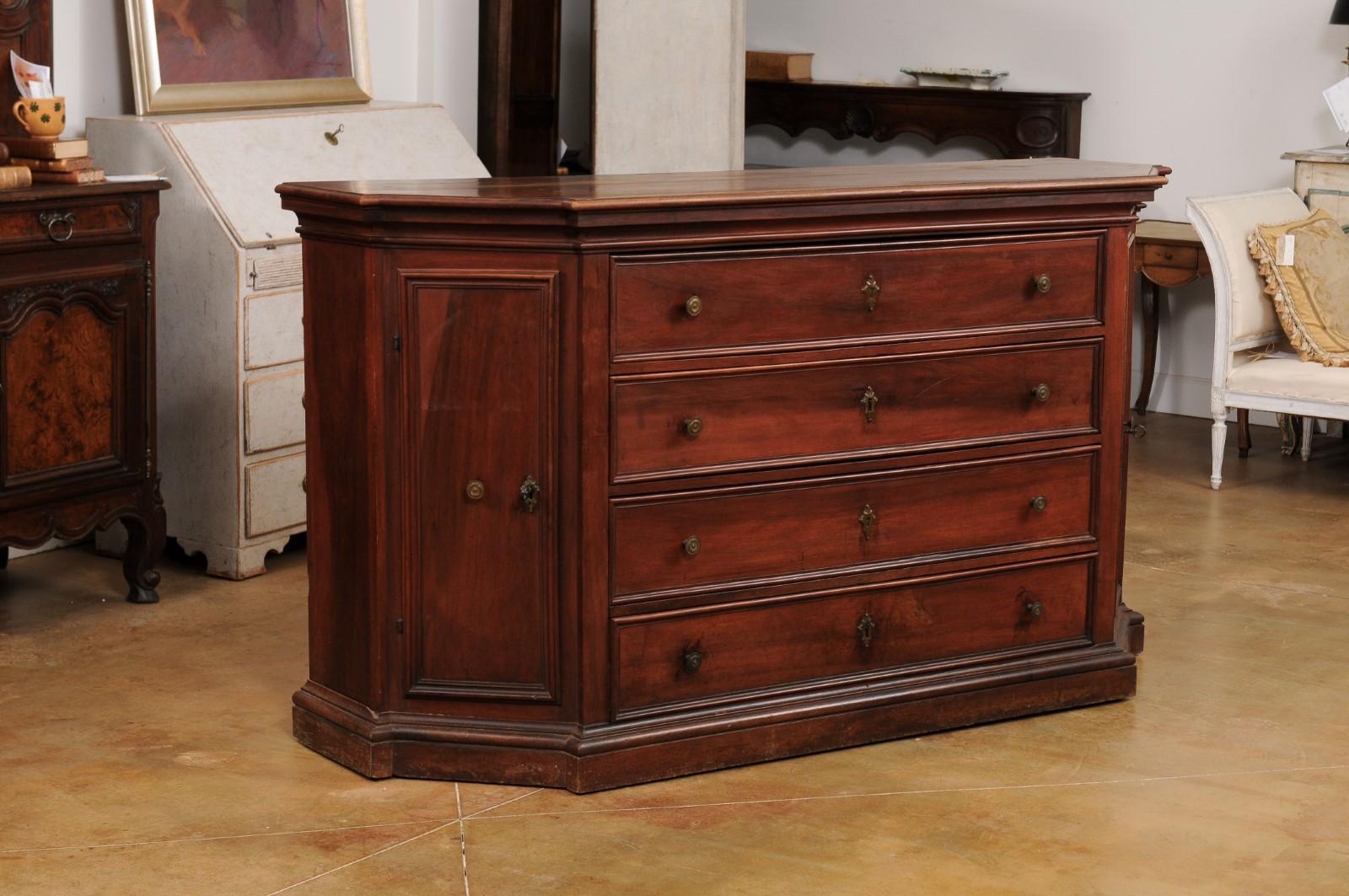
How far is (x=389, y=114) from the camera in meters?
5.76

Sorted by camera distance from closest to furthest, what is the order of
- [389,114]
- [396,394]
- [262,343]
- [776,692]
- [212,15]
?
[396,394] < [776,692] < [262,343] < [212,15] < [389,114]

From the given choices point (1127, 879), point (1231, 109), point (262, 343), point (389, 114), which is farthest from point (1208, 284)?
point (1127, 879)

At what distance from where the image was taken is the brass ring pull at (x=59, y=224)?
4.49 meters

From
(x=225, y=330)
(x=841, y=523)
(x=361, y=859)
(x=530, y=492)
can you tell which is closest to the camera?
(x=361, y=859)

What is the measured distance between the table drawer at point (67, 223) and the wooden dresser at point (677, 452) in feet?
3.92

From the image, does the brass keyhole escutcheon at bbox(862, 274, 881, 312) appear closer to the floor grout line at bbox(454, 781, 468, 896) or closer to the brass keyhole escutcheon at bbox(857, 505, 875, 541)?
the brass keyhole escutcheon at bbox(857, 505, 875, 541)

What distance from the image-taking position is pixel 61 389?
15.2 ft

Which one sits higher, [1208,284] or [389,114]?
[389,114]

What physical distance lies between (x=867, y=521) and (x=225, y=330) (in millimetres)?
2131

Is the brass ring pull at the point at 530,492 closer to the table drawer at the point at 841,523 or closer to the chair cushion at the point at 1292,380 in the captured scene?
the table drawer at the point at 841,523

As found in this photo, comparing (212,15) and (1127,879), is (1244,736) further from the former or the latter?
(212,15)

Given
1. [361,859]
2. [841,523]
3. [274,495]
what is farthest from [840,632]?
[274,495]

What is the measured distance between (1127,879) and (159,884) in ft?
5.70

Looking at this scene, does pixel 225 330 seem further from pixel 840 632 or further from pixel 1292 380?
pixel 1292 380
